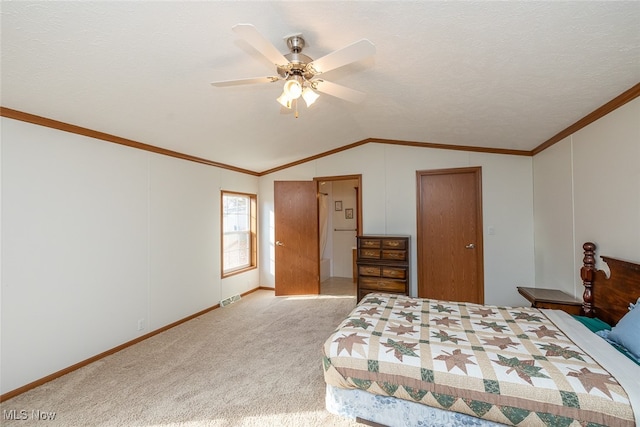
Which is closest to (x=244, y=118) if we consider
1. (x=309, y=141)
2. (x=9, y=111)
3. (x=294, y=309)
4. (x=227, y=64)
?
(x=227, y=64)

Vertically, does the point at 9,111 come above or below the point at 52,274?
above

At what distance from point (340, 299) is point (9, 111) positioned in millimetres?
4341

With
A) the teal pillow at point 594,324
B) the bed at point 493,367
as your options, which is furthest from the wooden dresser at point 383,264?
the teal pillow at point 594,324

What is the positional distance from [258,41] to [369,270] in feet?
10.5

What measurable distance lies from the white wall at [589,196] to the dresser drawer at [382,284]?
1.68 metres

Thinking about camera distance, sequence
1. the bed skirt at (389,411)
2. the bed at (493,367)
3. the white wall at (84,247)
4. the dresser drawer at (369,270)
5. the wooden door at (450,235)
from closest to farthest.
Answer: the bed at (493,367)
the bed skirt at (389,411)
the white wall at (84,247)
the dresser drawer at (369,270)
the wooden door at (450,235)

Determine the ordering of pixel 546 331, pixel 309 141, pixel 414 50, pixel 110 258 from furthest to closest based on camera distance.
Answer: pixel 309 141 < pixel 110 258 < pixel 546 331 < pixel 414 50

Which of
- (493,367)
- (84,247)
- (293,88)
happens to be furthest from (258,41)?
(84,247)

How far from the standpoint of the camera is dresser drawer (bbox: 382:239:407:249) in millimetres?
3914

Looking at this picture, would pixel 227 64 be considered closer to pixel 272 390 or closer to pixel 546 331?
pixel 272 390

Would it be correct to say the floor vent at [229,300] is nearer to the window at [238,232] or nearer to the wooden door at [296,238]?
the window at [238,232]

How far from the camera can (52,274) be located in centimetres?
251

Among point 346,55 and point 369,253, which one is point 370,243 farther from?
point 346,55

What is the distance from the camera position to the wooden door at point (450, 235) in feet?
13.5
